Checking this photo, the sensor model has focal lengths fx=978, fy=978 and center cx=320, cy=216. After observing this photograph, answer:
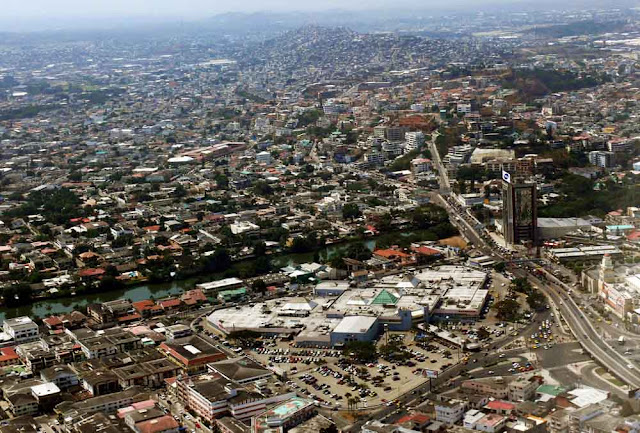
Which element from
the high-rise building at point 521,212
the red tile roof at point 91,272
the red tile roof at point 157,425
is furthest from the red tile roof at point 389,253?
the red tile roof at point 157,425

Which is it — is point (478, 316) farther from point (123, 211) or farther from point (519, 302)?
point (123, 211)

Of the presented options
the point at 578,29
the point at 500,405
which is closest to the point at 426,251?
the point at 500,405

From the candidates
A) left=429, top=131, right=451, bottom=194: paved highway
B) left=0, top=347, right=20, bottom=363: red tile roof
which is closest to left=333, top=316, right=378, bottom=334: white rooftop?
left=0, top=347, right=20, bottom=363: red tile roof

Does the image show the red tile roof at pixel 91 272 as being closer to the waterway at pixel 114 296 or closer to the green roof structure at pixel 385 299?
the waterway at pixel 114 296

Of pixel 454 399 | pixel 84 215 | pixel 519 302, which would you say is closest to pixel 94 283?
pixel 84 215

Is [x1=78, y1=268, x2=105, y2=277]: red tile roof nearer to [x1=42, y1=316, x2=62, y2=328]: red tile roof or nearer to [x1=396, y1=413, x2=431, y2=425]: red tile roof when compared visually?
[x1=42, y1=316, x2=62, y2=328]: red tile roof

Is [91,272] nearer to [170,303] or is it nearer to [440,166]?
[170,303]

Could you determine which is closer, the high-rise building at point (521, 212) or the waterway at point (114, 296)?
the waterway at point (114, 296)
